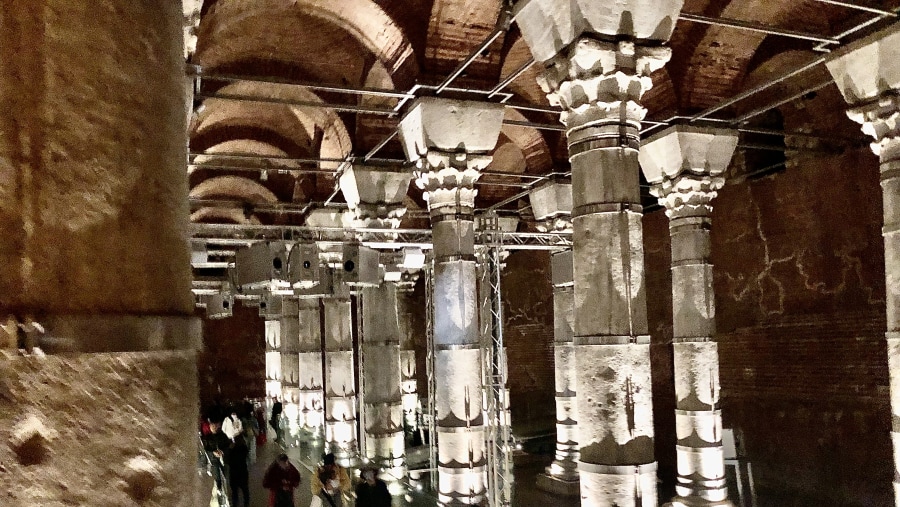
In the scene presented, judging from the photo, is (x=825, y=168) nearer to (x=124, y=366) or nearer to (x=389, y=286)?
(x=389, y=286)

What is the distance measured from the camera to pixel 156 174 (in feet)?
4.59

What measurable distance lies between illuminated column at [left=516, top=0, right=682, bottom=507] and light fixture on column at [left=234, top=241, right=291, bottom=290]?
17.6 feet

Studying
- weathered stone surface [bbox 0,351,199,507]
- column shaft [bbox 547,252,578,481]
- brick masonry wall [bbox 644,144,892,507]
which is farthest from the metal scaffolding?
weathered stone surface [bbox 0,351,199,507]

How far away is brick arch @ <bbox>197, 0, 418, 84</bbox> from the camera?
8.25 metres

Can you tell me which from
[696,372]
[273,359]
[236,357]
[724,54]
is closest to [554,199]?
[724,54]

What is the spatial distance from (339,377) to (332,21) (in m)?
7.33

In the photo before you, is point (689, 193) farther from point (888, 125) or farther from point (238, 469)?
point (238, 469)

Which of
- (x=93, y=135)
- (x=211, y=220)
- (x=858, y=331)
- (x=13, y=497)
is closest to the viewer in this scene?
(x=13, y=497)

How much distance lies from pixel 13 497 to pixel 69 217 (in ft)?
1.60

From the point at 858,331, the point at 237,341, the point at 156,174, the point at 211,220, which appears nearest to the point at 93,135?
the point at 156,174

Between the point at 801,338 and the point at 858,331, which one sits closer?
the point at 858,331

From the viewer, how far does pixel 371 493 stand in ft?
25.2

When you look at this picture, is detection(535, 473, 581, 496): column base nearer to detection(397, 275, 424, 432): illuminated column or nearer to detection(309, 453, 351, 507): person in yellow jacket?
detection(309, 453, 351, 507): person in yellow jacket

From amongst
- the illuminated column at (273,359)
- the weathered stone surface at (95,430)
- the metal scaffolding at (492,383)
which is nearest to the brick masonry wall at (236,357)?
the illuminated column at (273,359)
